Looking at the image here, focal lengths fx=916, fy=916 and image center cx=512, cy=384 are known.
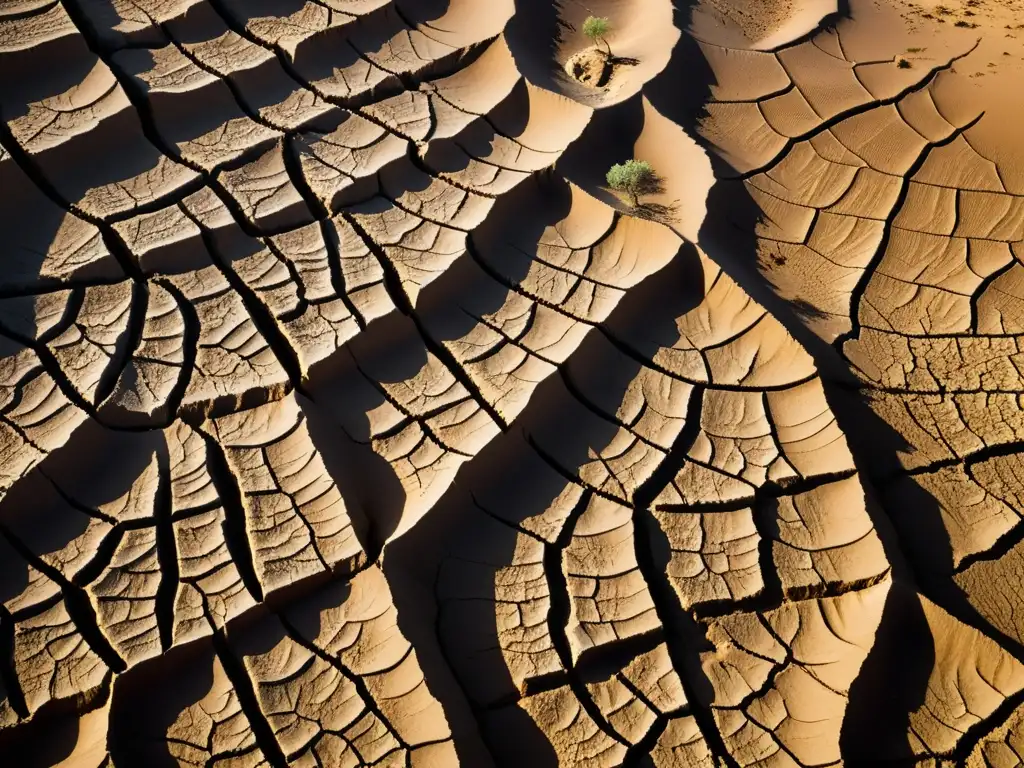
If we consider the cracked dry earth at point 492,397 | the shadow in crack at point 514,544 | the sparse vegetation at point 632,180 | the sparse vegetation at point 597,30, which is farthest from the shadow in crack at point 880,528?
the sparse vegetation at point 597,30

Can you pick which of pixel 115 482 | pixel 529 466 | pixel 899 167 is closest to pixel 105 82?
pixel 115 482

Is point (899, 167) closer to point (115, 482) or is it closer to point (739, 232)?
point (739, 232)

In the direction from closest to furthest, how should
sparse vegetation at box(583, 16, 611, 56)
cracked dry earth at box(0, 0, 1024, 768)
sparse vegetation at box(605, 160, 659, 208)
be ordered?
1. cracked dry earth at box(0, 0, 1024, 768)
2. sparse vegetation at box(605, 160, 659, 208)
3. sparse vegetation at box(583, 16, 611, 56)

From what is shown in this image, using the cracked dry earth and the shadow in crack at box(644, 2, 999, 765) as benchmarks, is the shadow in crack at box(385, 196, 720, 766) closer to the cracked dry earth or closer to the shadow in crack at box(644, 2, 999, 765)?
the cracked dry earth

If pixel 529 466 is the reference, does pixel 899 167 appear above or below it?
above

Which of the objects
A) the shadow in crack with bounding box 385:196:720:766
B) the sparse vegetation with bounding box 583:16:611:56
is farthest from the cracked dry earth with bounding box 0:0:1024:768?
the sparse vegetation with bounding box 583:16:611:56

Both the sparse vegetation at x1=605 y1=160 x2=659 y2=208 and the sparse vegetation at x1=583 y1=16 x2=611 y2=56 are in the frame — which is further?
the sparse vegetation at x1=583 y1=16 x2=611 y2=56

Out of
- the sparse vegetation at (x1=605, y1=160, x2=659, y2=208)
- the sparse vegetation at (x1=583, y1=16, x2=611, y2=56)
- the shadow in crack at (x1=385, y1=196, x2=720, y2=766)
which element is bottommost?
the shadow in crack at (x1=385, y1=196, x2=720, y2=766)
